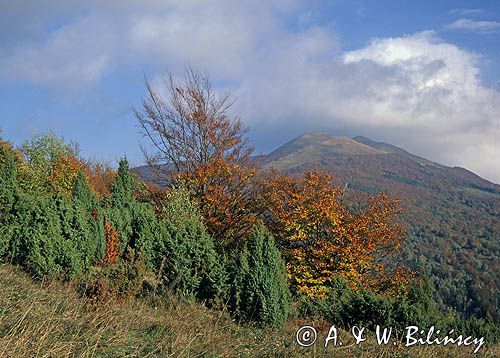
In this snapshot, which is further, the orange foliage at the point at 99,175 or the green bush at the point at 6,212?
the orange foliage at the point at 99,175

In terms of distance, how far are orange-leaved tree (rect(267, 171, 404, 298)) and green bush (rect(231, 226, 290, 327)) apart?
6162mm

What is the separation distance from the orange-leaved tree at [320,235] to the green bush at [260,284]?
20.2 feet

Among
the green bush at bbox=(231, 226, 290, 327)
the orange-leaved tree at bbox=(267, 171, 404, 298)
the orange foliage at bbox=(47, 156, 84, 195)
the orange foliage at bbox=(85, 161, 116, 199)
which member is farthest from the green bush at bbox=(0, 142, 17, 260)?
the orange foliage at bbox=(85, 161, 116, 199)

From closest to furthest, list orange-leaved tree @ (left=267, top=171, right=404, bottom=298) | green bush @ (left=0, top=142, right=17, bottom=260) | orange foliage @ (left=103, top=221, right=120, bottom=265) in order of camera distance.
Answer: green bush @ (left=0, top=142, right=17, bottom=260) < orange foliage @ (left=103, top=221, right=120, bottom=265) < orange-leaved tree @ (left=267, top=171, right=404, bottom=298)

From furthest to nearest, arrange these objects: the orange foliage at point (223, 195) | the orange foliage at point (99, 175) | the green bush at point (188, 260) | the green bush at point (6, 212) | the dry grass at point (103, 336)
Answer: the orange foliage at point (99, 175) → the orange foliage at point (223, 195) → the green bush at point (188, 260) → the green bush at point (6, 212) → the dry grass at point (103, 336)

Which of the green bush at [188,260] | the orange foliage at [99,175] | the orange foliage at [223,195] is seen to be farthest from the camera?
the orange foliage at [99,175]

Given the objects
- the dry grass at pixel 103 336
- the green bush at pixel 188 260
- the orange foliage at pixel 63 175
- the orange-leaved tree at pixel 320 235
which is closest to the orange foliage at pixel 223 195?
the orange-leaved tree at pixel 320 235

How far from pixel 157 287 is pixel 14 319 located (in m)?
6.49

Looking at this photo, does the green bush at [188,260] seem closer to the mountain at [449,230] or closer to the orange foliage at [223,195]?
the orange foliage at [223,195]

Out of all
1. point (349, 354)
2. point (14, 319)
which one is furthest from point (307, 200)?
point (14, 319)

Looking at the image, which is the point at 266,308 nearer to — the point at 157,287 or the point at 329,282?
the point at 157,287

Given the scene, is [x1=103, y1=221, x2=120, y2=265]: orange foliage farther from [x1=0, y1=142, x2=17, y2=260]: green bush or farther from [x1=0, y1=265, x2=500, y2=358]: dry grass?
[x1=0, y1=265, x2=500, y2=358]: dry grass

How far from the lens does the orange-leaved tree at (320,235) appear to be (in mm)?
19531

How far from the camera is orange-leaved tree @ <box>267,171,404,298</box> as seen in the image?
1953 cm
